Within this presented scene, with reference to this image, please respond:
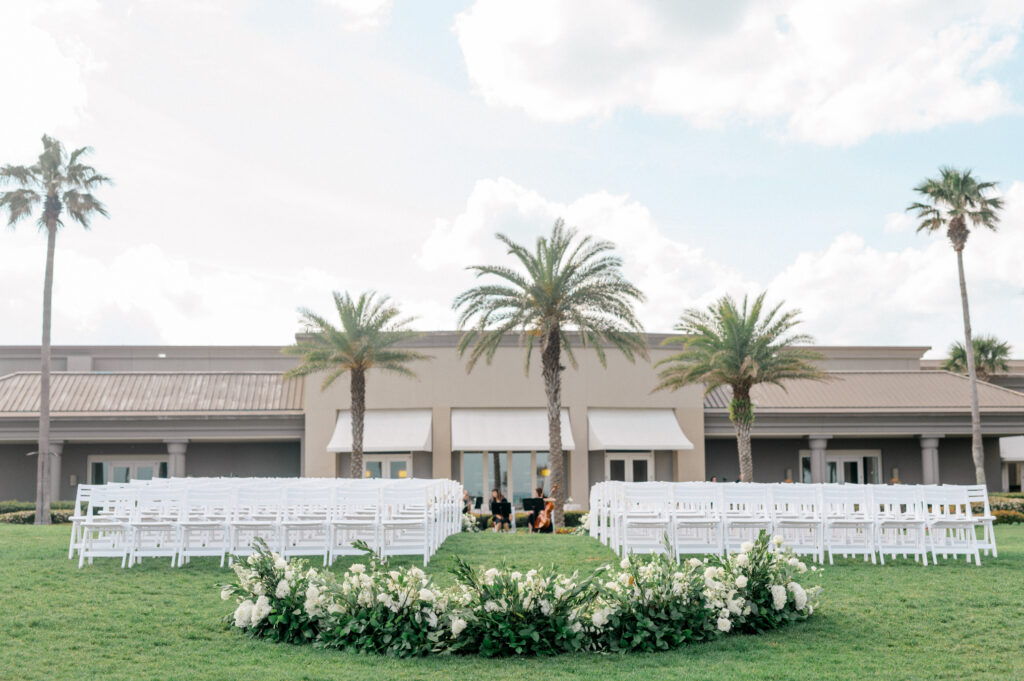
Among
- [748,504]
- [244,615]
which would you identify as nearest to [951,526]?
[748,504]

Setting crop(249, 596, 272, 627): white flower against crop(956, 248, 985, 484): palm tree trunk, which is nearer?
crop(249, 596, 272, 627): white flower

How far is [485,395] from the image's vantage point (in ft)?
108

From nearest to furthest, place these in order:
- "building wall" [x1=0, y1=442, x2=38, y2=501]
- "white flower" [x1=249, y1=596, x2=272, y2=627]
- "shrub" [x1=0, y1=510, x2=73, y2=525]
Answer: "white flower" [x1=249, y1=596, x2=272, y2=627] < "shrub" [x1=0, y1=510, x2=73, y2=525] < "building wall" [x1=0, y1=442, x2=38, y2=501]

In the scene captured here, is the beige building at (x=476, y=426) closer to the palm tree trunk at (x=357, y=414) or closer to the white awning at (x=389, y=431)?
the white awning at (x=389, y=431)

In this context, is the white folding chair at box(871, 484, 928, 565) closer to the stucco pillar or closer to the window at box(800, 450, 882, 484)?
the window at box(800, 450, 882, 484)

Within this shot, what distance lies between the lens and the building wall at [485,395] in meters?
32.8

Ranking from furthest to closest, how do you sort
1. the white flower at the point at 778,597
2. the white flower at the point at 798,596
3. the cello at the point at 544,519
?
the cello at the point at 544,519 → the white flower at the point at 798,596 → the white flower at the point at 778,597

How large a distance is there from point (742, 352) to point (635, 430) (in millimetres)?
5634

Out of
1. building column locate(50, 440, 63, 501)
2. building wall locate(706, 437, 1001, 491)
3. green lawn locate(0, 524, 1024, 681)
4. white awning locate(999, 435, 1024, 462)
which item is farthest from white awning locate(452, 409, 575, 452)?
green lawn locate(0, 524, 1024, 681)

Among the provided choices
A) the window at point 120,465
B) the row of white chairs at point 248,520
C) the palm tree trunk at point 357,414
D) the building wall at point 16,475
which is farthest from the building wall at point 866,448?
the building wall at point 16,475

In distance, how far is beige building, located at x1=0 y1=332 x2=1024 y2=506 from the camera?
3231 centimetres

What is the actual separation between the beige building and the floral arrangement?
75.0 feet

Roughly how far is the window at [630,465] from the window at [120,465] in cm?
1627

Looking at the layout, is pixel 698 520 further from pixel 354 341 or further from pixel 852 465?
pixel 852 465
